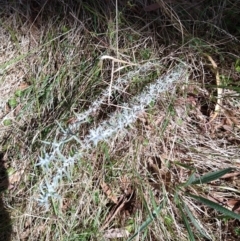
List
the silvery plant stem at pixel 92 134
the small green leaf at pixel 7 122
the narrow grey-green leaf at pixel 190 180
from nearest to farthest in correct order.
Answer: the narrow grey-green leaf at pixel 190 180, the silvery plant stem at pixel 92 134, the small green leaf at pixel 7 122

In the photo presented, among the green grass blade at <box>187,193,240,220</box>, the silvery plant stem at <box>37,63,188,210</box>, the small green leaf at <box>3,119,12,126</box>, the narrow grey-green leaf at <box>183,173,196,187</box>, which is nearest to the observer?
the green grass blade at <box>187,193,240,220</box>

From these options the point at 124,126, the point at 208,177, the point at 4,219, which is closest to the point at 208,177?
the point at 208,177

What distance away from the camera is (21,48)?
74.1 inches

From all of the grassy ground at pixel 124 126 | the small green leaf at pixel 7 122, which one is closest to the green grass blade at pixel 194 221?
the grassy ground at pixel 124 126

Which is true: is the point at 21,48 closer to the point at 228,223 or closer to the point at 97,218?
the point at 97,218

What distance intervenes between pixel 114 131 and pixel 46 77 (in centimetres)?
45

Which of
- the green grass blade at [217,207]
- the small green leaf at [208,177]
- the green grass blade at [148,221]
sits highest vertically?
the small green leaf at [208,177]

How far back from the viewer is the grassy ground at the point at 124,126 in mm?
1536

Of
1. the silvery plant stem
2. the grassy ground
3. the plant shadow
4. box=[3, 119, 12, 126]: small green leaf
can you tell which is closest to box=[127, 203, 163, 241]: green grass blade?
the grassy ground

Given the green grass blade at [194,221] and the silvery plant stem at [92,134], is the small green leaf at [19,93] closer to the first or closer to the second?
the silvery plant stem at [92,134]

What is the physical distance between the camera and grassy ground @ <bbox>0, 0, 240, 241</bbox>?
1.54 m

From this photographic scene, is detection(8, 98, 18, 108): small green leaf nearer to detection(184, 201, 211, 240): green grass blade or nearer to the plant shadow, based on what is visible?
the plant shadow

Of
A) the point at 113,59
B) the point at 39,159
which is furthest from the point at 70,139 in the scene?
the point at 113,59

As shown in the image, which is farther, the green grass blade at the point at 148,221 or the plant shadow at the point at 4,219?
the plant shadow at the point at 4,219
